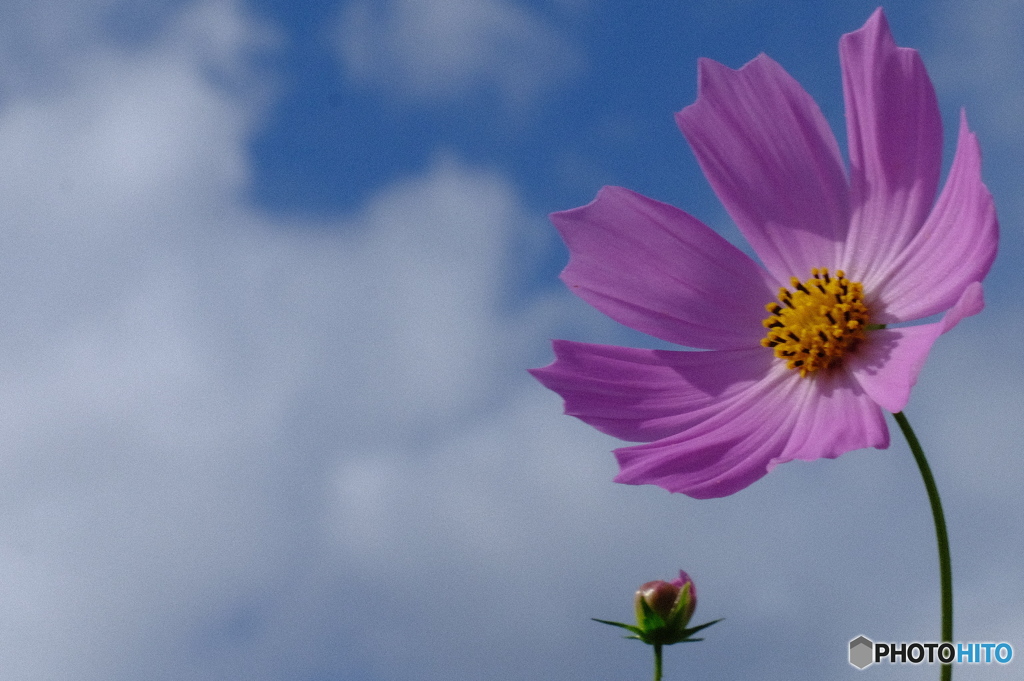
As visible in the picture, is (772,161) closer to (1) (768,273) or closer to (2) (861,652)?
(1) (768,273)

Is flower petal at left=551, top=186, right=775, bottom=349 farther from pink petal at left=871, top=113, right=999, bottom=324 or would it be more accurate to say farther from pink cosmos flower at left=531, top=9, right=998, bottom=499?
pink petal at left=871, top=113, right=999, bottom=324

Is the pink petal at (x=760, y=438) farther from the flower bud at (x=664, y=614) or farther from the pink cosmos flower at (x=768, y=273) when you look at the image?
the flower bud at (x=664, y=614)

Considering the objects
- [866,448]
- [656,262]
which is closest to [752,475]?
[866,448]

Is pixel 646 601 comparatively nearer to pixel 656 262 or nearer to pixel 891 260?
pixel 656 262

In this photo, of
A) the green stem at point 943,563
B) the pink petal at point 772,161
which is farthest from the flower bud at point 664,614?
the green stem at point 943,563

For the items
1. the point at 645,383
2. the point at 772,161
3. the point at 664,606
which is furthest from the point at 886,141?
the point at 664,606

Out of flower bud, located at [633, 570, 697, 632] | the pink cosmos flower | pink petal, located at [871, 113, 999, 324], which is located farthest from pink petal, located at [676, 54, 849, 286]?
flower bud, located at [633, 570, 697, 632]
